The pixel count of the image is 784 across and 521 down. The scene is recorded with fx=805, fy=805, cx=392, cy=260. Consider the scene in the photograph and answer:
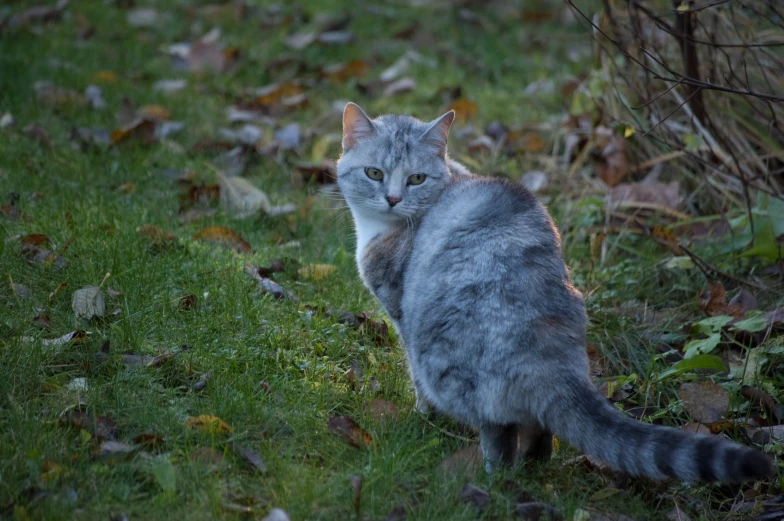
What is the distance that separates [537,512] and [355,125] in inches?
70.5

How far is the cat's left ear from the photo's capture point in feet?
11.1

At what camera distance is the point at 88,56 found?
5984 millimetres

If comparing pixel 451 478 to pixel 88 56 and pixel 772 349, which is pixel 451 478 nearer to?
pixel 772 349

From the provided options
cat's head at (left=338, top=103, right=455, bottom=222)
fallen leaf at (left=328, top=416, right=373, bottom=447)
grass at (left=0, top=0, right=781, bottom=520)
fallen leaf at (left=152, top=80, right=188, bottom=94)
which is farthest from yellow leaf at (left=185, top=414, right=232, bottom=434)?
fallen leaf at (left=152, top=80, right=188, bottom=94)

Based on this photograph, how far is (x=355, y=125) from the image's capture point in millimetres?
3465

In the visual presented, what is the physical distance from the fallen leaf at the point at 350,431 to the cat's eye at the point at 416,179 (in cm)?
104

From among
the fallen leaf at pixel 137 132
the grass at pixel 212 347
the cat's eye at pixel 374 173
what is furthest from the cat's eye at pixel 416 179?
the fallen leaf at pixel 137 132

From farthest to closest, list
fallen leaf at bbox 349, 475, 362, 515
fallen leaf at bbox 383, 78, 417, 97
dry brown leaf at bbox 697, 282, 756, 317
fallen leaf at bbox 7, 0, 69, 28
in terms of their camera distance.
Answer: fallen leaf at bbox 7, 0, 69, 28 < fallen leaf at bbox 383, 78, 417, 97 < dry brown leaf at bbox 697, 282, 756, 317 < fallen leaf at bbox 349, 475, 362, 515

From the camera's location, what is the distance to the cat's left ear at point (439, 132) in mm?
3385

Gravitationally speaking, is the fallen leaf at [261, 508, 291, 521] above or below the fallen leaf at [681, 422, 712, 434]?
above

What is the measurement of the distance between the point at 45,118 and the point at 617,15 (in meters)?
3.56

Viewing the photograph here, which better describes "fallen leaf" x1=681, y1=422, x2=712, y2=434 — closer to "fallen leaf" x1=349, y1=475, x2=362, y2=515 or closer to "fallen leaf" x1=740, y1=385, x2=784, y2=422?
"fallen leaf" x1=740, y1=385, x2=784, y2=422

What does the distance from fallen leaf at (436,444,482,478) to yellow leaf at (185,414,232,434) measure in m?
0.71

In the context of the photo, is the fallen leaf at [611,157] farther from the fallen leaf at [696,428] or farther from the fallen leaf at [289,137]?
the fallen leaf at [696,428]
